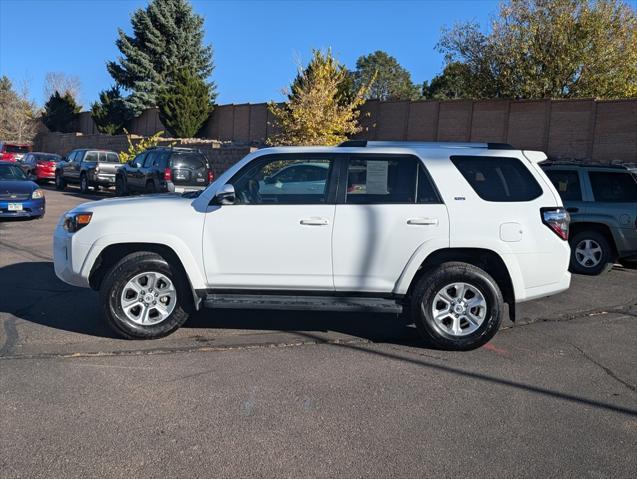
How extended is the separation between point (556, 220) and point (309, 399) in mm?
3057

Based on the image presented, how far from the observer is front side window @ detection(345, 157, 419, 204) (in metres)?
6.02

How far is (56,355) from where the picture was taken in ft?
18.6

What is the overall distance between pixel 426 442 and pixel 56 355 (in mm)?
3493

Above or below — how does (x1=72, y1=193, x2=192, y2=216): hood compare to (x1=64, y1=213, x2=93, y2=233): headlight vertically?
above

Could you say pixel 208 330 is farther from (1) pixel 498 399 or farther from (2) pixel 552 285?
(2) pixel 552 285

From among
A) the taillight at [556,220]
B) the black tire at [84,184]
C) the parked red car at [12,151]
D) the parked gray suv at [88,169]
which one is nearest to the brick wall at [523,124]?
the parked gray suv at [88,169]

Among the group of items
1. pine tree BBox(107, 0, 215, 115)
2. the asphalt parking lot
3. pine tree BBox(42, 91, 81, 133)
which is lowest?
the asphalt parking lot

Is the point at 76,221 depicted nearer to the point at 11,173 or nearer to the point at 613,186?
the point at 613,186

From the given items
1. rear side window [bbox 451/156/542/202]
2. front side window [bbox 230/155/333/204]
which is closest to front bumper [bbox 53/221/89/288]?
front side window [bbox 230/155/333/204]

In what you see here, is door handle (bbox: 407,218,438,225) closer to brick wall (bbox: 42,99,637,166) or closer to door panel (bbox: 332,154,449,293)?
door panel (bbox: 332,154,449,293)

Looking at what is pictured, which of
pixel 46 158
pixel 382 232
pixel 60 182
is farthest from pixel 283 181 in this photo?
pixel 46 158

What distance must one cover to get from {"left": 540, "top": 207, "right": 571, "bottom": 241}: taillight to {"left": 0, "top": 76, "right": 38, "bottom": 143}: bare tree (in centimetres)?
5421

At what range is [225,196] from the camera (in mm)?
5926

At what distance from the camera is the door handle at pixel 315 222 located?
5914mm
